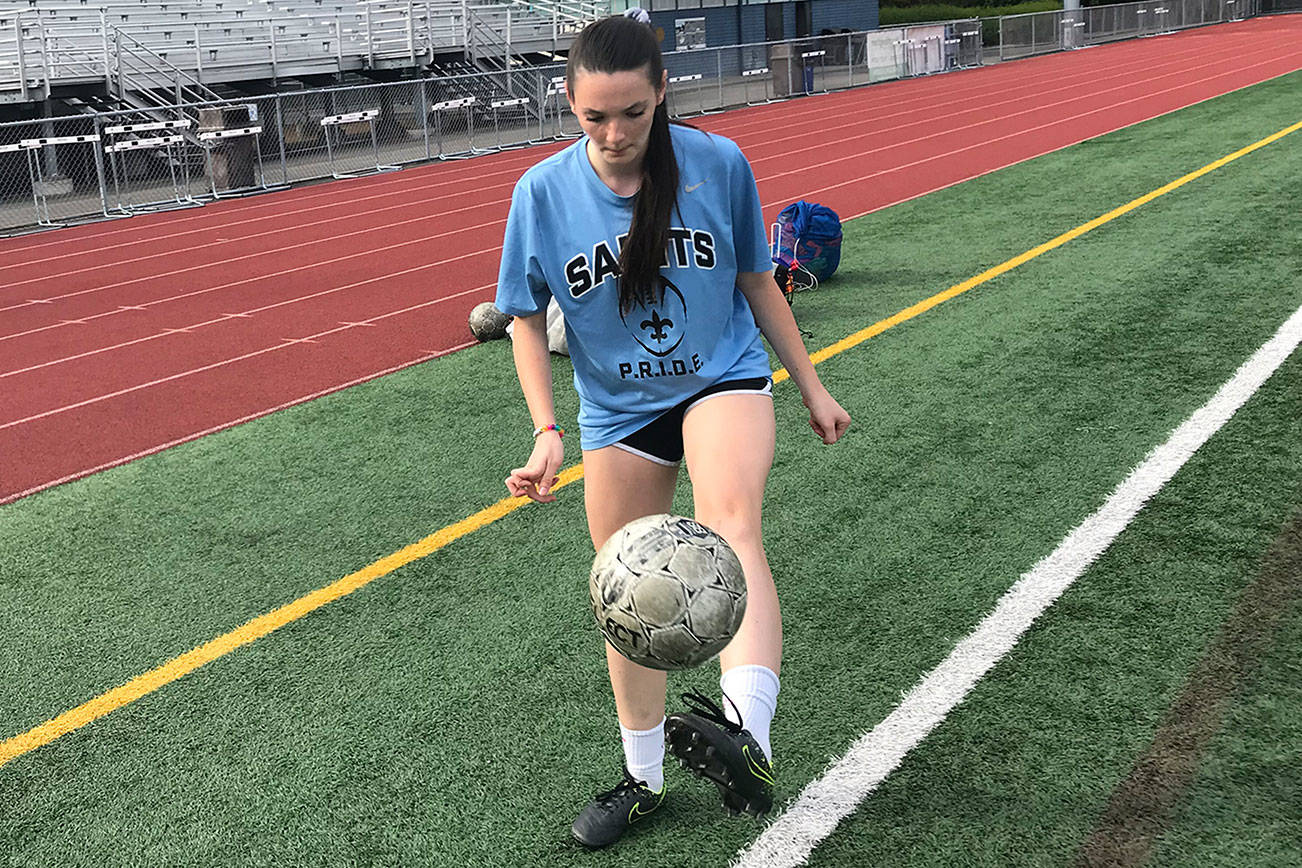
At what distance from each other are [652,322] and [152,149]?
21.1 m

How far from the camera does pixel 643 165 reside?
117 inches

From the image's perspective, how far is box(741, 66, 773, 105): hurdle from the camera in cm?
3422

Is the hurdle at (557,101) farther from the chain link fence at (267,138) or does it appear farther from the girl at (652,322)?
the girl at (652,322)

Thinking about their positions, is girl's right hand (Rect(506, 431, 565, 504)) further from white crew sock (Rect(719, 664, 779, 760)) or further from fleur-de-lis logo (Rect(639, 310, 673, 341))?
white crew sock (Rect(719, 664, 779, 760))

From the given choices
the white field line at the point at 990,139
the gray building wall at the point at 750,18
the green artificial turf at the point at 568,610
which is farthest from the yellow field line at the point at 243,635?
the gray building wall at the point at 750,18

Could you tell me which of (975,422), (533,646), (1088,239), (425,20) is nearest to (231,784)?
(533,646)

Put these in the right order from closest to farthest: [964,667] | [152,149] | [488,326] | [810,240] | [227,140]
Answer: [964,667] < [488,326] < [810,240] < [152,149] < [227,140]

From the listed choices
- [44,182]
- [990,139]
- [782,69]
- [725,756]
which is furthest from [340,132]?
[725,756]

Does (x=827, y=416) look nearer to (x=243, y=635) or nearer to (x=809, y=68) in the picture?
(x=243, y=635)

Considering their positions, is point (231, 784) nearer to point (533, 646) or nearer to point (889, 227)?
point (533, 646)

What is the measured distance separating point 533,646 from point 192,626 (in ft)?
4.71

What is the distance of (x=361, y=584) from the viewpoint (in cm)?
538

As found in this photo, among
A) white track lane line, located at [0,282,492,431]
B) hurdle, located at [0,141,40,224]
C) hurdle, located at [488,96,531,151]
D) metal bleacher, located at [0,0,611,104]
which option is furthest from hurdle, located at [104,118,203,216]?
white track lane line, located at [0,282,492,431]

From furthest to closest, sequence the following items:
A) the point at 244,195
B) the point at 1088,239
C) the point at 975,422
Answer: the point at 244,195
the point at 1088,239
the point at 975,422
